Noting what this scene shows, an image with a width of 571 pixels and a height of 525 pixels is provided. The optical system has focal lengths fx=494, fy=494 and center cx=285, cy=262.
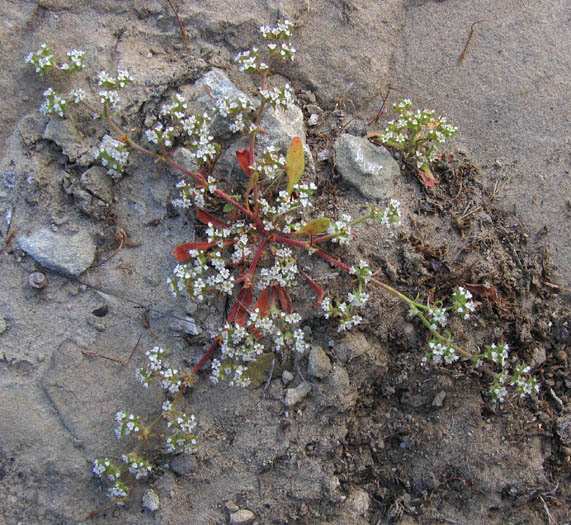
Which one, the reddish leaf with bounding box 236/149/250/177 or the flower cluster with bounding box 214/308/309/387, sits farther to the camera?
the reddish leaf with bounding box 236/149/250/177

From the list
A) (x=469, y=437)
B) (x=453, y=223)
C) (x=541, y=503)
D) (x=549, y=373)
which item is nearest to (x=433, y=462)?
(x=469, y=437)

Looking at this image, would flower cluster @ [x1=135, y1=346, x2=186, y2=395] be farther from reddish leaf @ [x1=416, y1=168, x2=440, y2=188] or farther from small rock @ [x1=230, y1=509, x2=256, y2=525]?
reddish leaf @ [x1=416, y1=168, x2=440, y2=188]

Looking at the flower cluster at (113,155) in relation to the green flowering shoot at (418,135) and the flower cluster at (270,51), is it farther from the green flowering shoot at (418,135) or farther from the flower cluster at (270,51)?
the green flowering shoot at (418,135)

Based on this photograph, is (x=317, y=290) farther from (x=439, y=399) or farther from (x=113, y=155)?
(x=113, y=155)

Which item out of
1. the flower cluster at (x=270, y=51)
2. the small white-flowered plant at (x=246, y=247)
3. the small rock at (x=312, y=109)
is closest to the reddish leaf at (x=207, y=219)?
the small white-flowered plant at (x=246, y=247)

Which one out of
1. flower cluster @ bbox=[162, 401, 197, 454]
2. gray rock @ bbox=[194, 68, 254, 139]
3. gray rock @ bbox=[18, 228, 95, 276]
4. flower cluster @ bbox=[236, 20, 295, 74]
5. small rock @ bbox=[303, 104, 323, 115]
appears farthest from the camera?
small rock @ bbox=[303, 104, 323, 115]

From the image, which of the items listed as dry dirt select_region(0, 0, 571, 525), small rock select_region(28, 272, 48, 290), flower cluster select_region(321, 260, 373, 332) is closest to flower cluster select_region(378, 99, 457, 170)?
dry dirt select_region(0, 0, 571, 525)
